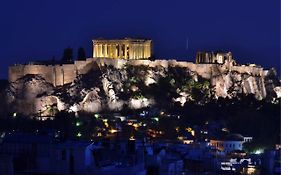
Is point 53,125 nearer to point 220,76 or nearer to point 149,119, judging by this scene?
point 149,119

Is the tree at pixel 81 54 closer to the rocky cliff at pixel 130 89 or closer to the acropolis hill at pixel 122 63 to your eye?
the acropolis hill at pixel 122 63

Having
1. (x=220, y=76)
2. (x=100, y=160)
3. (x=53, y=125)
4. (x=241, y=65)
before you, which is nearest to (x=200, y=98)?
(x=220, y=76)

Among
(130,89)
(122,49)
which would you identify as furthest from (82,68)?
(122,49)

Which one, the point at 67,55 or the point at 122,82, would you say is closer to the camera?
the point at 122,82

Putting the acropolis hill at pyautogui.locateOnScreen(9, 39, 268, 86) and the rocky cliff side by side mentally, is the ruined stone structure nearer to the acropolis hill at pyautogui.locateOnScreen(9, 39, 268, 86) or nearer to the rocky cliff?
the acropolis hill at pyautogui.locateOnScreen(9, 39, 268, 86)

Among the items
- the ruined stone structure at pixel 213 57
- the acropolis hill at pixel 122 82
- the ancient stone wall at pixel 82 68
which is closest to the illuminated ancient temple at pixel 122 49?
the acropolis hill at pixel 122 82

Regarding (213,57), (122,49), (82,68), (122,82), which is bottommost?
(122,82)

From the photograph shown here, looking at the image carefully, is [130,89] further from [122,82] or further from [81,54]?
[81,54]

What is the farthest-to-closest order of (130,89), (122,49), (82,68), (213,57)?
(213,57), (122,49), (82,68), (130,89)

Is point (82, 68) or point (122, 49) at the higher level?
point (122, 49)
